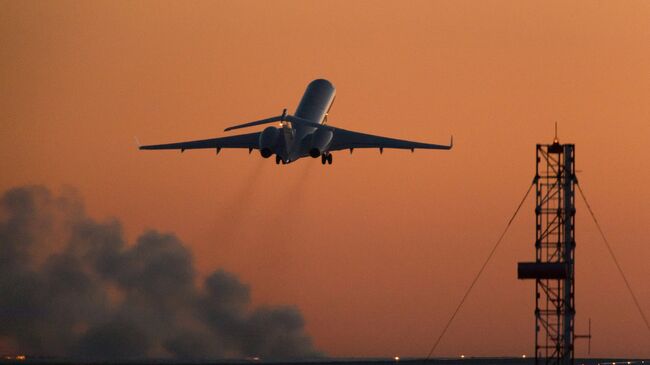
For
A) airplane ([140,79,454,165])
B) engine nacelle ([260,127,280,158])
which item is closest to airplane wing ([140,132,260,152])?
airplane ([140,79,454,165])

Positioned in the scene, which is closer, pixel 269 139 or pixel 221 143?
pixel 269 139

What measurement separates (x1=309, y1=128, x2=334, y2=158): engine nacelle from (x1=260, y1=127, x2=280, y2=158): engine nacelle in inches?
185

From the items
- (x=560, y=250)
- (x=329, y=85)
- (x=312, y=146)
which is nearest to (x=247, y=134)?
(x=312, y=146)

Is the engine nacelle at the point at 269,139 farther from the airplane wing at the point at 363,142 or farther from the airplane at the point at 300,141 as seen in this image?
the airplane wing at the point at 363,142

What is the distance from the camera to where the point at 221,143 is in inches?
5994

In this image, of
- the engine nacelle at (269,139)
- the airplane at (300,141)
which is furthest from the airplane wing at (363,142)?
the engine nacelle at (269,139)

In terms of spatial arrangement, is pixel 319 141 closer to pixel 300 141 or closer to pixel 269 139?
pixel 300 141

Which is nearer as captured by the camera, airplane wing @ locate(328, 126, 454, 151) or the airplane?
the airplane

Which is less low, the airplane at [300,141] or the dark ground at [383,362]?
the airplane at [300,141]

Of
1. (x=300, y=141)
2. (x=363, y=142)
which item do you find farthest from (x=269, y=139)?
(x=363, y=142)

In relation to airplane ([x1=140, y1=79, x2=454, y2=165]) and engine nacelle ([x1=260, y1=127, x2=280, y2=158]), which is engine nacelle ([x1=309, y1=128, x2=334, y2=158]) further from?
engine nacelle ([x1=260, y1=127, x2=280, y2=158])

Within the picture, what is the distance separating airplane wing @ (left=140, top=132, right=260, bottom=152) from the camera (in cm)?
14938

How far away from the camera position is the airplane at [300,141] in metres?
140

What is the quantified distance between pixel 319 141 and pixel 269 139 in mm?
6258
